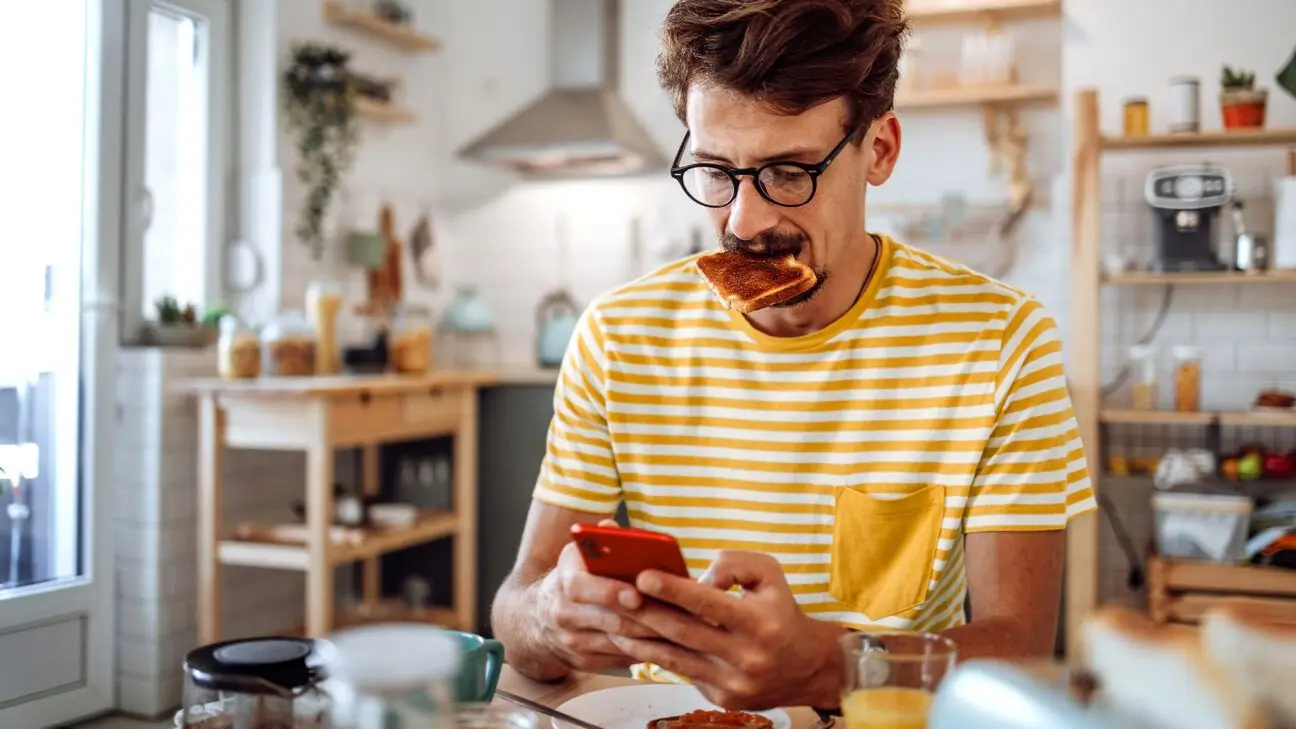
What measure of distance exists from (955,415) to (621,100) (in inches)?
136

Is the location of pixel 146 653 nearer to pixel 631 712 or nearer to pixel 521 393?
pixel 521 393

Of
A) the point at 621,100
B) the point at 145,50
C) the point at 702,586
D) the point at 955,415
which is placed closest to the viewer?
the point at 702,586

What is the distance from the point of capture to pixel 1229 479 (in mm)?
3498

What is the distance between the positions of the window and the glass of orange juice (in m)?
3.15

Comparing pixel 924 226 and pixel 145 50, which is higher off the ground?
pixel 145 50

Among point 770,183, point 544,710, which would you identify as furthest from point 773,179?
point 544,710

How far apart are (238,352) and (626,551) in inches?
103

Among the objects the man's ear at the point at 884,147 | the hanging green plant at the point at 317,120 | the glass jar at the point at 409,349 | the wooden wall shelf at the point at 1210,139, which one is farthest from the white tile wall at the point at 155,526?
the wooden wall shelf at the point at 1210,139

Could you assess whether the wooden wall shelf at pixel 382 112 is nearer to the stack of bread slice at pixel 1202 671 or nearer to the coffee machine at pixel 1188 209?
the coffee machine at pixel 1188 209

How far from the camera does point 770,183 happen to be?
56.2 inches

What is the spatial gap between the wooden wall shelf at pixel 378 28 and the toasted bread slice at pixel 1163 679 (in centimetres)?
405

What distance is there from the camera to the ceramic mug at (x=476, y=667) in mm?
846

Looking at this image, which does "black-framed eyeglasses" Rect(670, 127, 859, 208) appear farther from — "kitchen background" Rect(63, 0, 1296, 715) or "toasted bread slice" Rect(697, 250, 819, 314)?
"kitchen background" Rect(63, 0, 1296, 715)

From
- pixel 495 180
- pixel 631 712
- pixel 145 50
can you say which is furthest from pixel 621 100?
pixel 631 712
